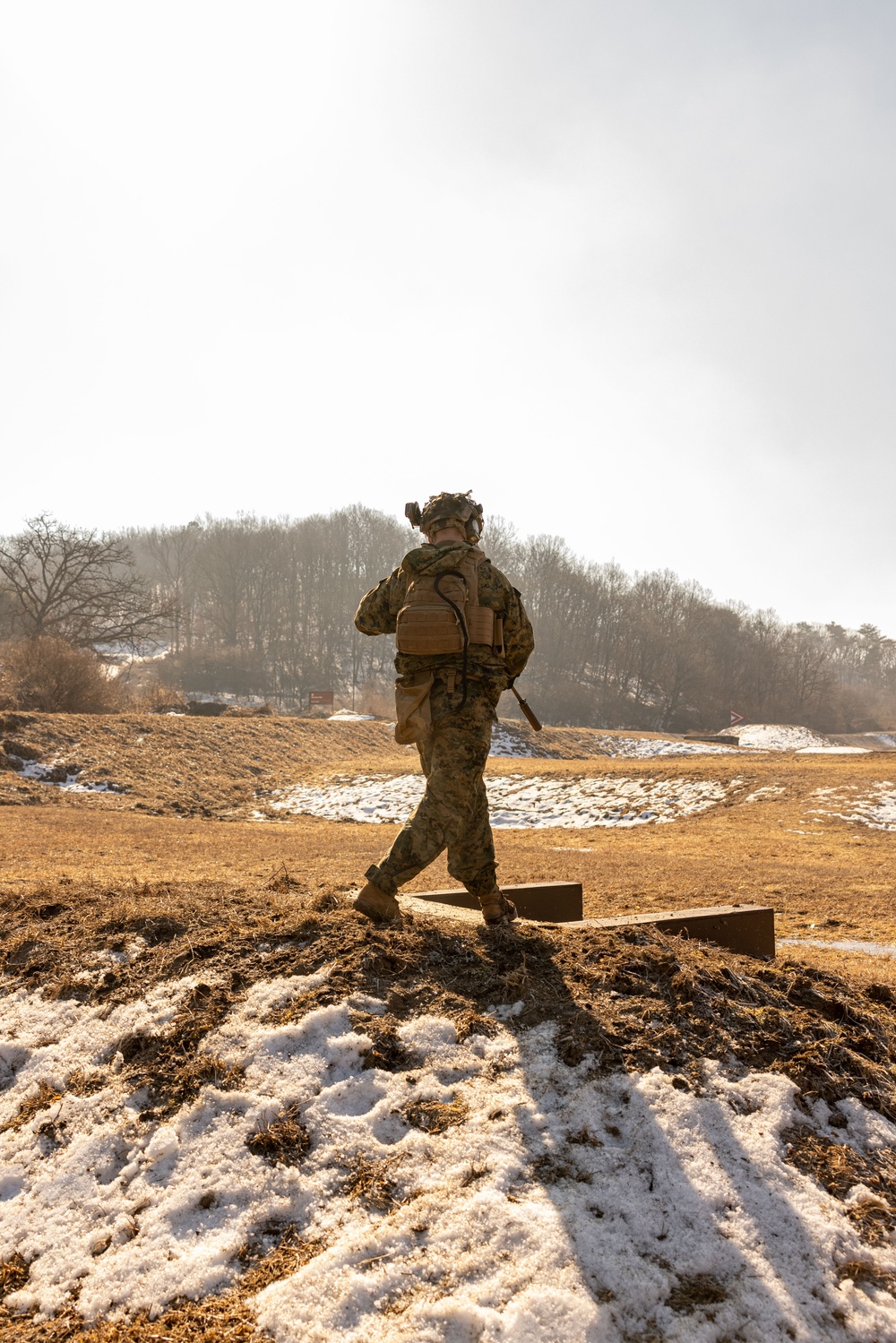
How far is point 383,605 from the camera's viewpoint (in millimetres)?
4230

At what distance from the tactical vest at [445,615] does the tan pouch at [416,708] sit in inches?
6.9

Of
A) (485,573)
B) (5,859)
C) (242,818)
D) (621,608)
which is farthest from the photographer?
(621,608)

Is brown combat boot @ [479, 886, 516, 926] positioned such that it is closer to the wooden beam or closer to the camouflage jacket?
the wooden beam

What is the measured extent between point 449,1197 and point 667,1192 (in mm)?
617

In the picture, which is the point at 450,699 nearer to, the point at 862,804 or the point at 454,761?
the point at 454,761

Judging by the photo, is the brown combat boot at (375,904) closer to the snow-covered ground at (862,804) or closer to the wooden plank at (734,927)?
the wooden plank at (734,927)

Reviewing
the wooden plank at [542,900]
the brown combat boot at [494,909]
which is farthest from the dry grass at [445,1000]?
the wooden plank at [542,900]

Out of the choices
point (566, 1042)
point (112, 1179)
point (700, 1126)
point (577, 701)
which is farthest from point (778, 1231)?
point (577, 701)

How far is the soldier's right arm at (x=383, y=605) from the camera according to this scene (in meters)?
4.15

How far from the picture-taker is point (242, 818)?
597 inches

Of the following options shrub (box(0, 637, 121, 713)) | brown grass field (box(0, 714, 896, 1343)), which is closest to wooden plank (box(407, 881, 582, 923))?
brown grass field (box(0, 714, 896, 1343))

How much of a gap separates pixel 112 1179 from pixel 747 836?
12.1 meters

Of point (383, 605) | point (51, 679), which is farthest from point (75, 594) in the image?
point (383, 605)

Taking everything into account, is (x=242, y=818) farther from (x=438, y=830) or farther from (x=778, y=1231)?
(x=778, y=1231)
